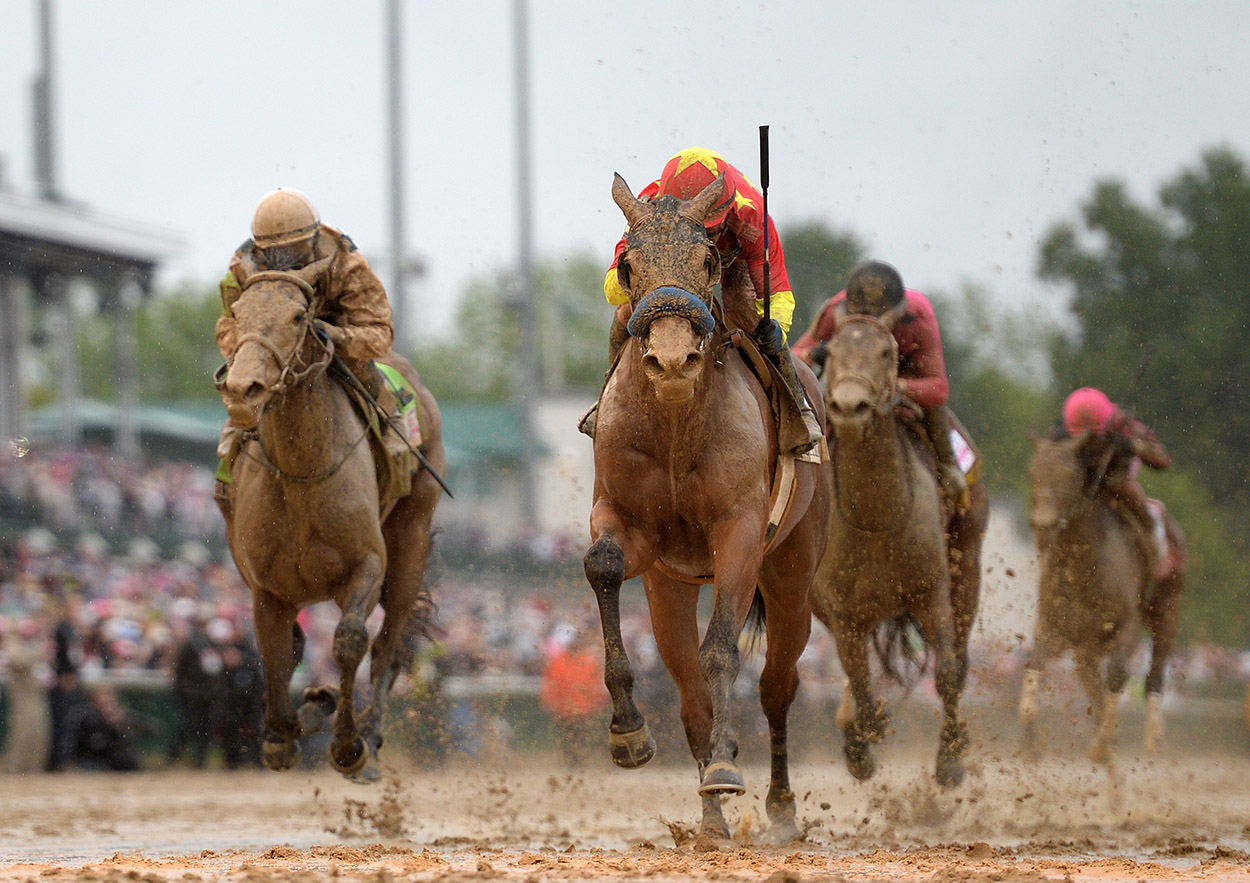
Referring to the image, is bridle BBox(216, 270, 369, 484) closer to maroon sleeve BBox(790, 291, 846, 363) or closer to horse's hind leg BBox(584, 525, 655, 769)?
horse's hind leg BBox(584, 525, 655, 769)

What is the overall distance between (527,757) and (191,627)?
132 inches

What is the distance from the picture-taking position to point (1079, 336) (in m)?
21.2

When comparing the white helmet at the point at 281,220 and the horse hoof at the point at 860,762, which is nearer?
the white helmet at the point at 281,220

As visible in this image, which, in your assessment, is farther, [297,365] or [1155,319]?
[1155,319]

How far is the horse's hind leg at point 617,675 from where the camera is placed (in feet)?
18.7

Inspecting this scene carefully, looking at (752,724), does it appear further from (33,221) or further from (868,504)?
(33,221)

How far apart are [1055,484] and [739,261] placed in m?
4.79

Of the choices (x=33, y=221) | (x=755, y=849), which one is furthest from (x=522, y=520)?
(x=755, y=849)

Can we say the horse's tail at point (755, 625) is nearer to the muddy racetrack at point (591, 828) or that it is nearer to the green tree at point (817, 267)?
the muddy racetrack at point (591, 828)

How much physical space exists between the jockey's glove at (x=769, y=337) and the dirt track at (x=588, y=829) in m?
2.02

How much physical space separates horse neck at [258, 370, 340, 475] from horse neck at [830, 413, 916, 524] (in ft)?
8.84

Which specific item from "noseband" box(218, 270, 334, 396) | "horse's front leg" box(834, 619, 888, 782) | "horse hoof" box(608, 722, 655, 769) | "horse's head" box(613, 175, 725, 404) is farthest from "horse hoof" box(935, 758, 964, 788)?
"noseband" box(218, 270, 334, 396)

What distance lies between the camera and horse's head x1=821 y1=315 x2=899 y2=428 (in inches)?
304

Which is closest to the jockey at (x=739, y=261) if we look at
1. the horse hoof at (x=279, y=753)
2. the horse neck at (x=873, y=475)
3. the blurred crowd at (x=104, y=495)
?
the horse neck at (x=873, y=475)
